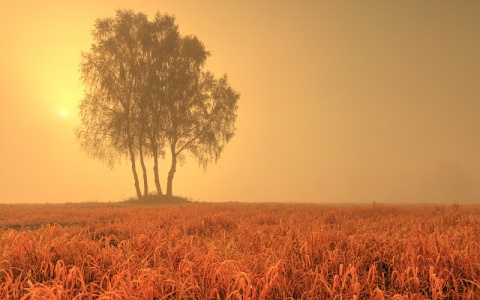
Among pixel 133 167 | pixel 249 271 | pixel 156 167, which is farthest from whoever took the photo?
pixel 156 167

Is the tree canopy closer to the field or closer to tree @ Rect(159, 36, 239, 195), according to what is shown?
tree @ Rect(159, 36, 239, 195)

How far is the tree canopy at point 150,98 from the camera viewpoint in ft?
100

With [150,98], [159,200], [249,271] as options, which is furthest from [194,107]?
[249,271]

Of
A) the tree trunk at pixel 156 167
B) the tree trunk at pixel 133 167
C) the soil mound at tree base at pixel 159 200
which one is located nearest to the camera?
the soil mound at tree base at pixel 159 200

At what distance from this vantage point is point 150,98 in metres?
31.3

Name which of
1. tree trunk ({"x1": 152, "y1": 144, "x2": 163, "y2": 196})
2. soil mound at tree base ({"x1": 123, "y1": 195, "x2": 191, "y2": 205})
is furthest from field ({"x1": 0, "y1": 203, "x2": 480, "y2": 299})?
tree trunk ({"x1": 152, "y1": 144, "x2": 163, "y2": 196})

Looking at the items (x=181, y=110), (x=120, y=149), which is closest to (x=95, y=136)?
(x=120, y=149)

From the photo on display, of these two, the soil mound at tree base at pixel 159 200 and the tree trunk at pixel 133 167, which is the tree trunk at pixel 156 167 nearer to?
the soil mound at tree base at pixel 159 200

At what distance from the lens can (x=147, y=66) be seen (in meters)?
32.3

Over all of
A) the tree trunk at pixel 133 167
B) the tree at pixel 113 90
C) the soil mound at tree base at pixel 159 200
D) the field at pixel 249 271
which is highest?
Result: the tree at pixel 113 90

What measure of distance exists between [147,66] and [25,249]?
97.5 feet

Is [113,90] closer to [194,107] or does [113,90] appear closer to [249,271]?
[194,107]

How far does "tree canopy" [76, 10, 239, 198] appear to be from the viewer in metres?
30.6

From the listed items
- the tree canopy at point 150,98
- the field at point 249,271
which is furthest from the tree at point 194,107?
the field at point 249,271
